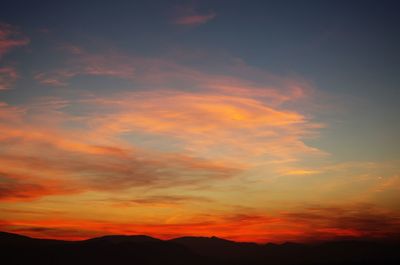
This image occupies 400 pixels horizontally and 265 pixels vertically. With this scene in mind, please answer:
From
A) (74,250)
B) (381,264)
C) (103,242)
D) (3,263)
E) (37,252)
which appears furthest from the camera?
(103,242)

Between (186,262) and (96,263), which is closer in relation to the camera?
(96,263)

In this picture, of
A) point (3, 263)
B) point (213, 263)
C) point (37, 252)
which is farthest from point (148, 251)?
point (3, 263)

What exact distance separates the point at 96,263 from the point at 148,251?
130ft

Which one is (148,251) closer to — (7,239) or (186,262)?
(186,262)

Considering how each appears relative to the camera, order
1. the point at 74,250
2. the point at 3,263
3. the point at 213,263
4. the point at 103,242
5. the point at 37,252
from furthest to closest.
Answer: the point at 213,263
the point at 103,242
the point at 74,250
the point at 37,252
the point at 3,263

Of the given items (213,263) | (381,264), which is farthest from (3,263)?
(381,264)

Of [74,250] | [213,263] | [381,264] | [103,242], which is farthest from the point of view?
[213,263]

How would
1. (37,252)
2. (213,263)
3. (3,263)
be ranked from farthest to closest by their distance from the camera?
(213,263), (37,252), (3,263)

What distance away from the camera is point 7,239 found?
16638 centimetres

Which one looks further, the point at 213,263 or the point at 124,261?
the point at 213,263

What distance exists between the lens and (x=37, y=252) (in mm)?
146375

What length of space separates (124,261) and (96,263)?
15.8 m

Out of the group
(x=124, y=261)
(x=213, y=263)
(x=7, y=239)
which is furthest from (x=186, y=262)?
(x=7, y=239)

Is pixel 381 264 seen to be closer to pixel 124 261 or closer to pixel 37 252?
pixel 124 261
